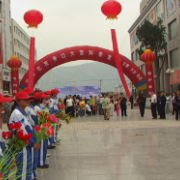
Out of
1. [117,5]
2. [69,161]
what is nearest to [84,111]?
[117,5]

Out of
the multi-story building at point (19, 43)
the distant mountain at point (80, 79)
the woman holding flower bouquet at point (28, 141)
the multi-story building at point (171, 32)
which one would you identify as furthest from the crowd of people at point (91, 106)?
the multi-story building at point (19, 43)

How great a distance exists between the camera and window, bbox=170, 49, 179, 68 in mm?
26938

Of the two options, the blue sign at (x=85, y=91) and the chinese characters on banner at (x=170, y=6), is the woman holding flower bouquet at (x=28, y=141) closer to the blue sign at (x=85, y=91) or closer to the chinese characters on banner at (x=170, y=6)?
Result: the blue sign at (x=85, y=91)

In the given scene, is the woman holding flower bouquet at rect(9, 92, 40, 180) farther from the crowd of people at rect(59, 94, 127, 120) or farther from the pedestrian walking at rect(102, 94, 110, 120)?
the crowd of people at rect(59, 94, 127, 120)

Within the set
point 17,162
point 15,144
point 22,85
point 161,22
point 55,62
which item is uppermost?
point 161,22

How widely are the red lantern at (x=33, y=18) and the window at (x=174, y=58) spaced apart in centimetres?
1461

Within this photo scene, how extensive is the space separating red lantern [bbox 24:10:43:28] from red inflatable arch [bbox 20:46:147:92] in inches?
130

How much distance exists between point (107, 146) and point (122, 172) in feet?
7.58

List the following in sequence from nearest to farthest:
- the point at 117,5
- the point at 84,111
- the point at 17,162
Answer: the point at 17,162 < the point at 117,5 < the point at 84,111

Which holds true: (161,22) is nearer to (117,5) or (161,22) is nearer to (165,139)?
(117,5)

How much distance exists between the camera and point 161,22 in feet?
88.8

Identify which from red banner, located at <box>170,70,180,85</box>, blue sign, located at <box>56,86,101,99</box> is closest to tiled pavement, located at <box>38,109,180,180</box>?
red banner, located at <box>170,70,180,85</box>

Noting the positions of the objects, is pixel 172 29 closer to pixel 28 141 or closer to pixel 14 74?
pixel 14 74

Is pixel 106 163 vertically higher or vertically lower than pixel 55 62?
lower
